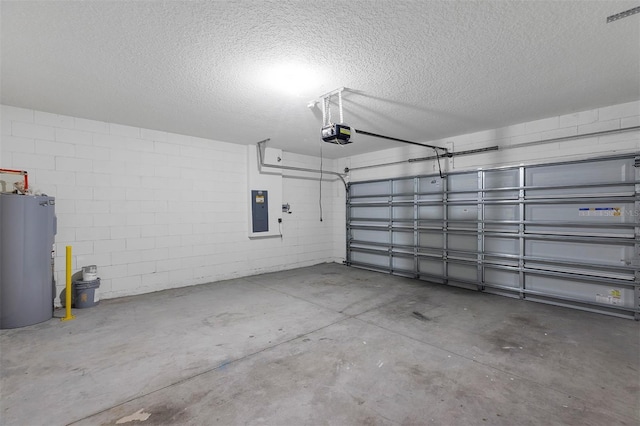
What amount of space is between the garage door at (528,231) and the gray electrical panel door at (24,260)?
5.56m

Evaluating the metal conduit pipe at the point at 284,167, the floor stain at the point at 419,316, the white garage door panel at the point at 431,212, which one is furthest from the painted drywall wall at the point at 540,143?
the floor stain at the point at 419,316

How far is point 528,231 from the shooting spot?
4543 mm

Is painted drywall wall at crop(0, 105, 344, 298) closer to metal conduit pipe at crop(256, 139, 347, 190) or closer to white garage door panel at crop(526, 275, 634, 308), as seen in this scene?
metal conduit pipe at crop(256, 139, 347, 190)

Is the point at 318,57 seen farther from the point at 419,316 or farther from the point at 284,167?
the point at 284,167

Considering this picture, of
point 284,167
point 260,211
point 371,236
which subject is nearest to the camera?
point 260,211

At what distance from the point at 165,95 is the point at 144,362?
287 centimetres

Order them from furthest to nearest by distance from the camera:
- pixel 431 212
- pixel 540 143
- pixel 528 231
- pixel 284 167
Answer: pixel 284 167, pixel 431 212, pixel 528 231, pixel 540 143

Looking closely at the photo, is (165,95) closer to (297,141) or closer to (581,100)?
(297,141)

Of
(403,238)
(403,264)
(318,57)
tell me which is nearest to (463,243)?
(403,238)

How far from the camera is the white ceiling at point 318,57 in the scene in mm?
2070

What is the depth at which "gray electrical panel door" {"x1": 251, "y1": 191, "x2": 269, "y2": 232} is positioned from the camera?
6086mm

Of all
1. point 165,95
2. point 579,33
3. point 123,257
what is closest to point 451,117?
point 579,33

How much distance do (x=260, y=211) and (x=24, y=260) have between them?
3571 millimetres

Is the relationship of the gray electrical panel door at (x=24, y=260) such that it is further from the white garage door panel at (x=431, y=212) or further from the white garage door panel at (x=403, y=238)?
the white garage door panel at (x=431, y=212)
